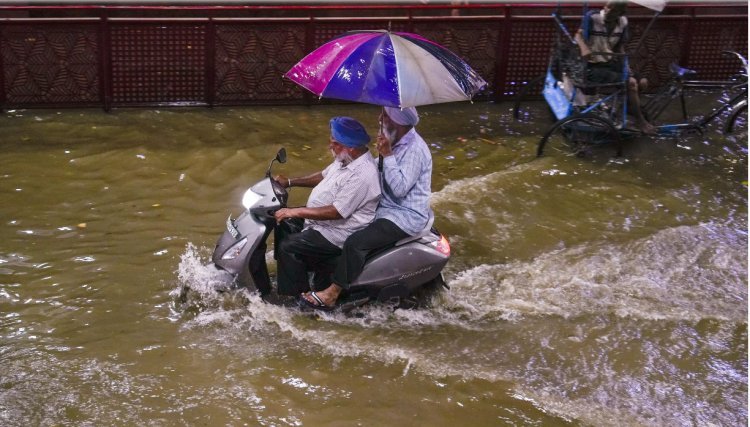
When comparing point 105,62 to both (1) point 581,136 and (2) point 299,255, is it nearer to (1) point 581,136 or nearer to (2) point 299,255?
(2) point 299,255

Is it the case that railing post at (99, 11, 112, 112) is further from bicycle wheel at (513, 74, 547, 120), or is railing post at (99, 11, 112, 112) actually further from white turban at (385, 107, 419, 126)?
white turban at (385, 107, 419, 126)

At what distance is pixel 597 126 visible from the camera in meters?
9.28

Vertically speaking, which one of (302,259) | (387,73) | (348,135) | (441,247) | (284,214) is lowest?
(302,259)

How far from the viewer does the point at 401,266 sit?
5.80 meters

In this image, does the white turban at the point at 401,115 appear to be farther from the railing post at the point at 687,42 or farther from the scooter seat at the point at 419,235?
the railing post at the point at 687,42

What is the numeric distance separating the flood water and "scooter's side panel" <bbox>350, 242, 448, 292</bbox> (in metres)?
0.35

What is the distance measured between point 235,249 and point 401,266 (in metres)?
1.20

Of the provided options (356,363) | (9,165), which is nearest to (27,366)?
(356,363)

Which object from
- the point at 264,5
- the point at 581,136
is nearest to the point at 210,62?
the point at 264,5

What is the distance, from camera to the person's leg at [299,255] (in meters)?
5.76

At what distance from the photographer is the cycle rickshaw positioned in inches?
366

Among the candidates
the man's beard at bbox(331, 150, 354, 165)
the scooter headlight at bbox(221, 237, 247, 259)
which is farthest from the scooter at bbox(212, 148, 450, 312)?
the man's beard at bbox(331, 150, 354, 165)

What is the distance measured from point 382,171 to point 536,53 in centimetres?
605

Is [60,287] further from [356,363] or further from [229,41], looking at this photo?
[229,41]
